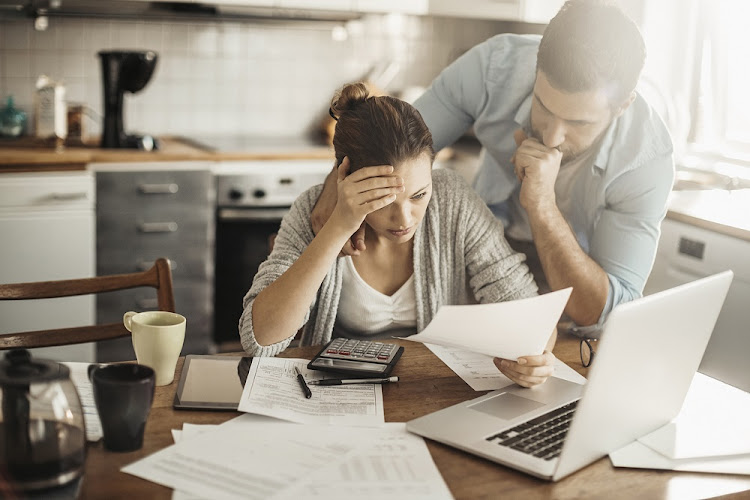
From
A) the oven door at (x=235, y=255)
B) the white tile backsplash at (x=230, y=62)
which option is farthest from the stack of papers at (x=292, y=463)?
the white tile backsplash at (x=230, y=62)

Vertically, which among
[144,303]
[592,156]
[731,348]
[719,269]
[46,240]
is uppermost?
[592,156]

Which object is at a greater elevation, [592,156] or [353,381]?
[592,156]

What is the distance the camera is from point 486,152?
2.23 metres

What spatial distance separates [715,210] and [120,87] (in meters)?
2.20

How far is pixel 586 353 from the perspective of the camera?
152 cm

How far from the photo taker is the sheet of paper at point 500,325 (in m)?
1.19

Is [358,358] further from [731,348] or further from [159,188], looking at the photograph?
[159,188]

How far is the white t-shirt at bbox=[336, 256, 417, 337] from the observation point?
1.70 m

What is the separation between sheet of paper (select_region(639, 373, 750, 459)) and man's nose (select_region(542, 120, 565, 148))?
575 mm

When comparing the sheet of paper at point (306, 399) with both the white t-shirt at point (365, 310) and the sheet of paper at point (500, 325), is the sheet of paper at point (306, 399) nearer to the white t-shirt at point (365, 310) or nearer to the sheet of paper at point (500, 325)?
the sheet of paper at point (500, 325)

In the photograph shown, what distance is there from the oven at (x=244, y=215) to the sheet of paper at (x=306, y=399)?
1.92 meters

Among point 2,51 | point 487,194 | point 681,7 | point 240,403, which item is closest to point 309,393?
point 240,403

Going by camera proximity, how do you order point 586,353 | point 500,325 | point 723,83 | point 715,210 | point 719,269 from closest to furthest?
point 500,325 → point 586,353 → point 719,269 → point 715,210 → point 723,83

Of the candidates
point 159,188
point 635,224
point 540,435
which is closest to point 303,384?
point 540,435
